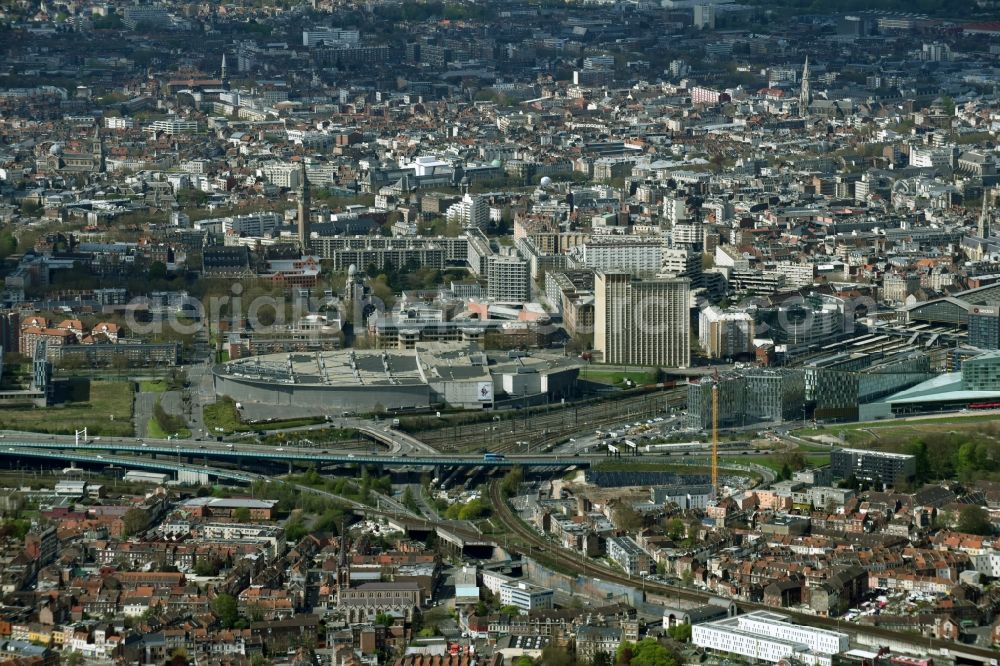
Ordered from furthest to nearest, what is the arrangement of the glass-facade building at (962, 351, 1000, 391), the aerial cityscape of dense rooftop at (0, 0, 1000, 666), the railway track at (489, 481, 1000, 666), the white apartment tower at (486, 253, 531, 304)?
1. the white apartment tower at (486, 253, 531, 304)
2. the glass-facade building at (962, 351, 1000, 391)
3. the aerial cityscape of dense rooftop at (0, 0, 1000, 666)
4. the railway track at (489, 481, 1000, 666)

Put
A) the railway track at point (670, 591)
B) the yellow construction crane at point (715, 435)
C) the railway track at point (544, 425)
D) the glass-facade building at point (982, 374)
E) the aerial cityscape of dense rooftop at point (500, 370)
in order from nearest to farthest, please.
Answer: the railway track at point (670, 591) → the aerial cityscape of dense rooftop at point (500, 370) → the yellow construction crane at point (715, 435) → the railway track at point (544, 425) → the glass-facade building at point (982, 374)

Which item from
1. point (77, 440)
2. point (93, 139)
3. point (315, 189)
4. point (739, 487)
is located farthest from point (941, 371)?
point (93, 139)

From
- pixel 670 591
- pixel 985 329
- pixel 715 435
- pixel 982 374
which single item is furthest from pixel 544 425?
pixel 670 591

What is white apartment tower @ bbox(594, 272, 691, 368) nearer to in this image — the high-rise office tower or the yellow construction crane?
the yellow construction crane

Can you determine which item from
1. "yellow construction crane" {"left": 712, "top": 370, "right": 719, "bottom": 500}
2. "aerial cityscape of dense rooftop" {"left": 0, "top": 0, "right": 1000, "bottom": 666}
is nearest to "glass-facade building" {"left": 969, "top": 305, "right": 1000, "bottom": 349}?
"aerial cityscape of dense rooftop" {"left": 0, "top": 0, "right": 1000, "bottom": 666}

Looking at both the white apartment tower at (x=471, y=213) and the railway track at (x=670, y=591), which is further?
the white apartment tower at (x=471, y=213)

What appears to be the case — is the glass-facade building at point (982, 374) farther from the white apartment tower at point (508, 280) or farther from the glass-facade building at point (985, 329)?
the white apartment tower at point (508, 280)

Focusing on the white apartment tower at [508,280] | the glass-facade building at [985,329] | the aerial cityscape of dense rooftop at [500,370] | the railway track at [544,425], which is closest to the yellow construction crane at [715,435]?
the aerial cityscape of dense rooftop at [500,370]
